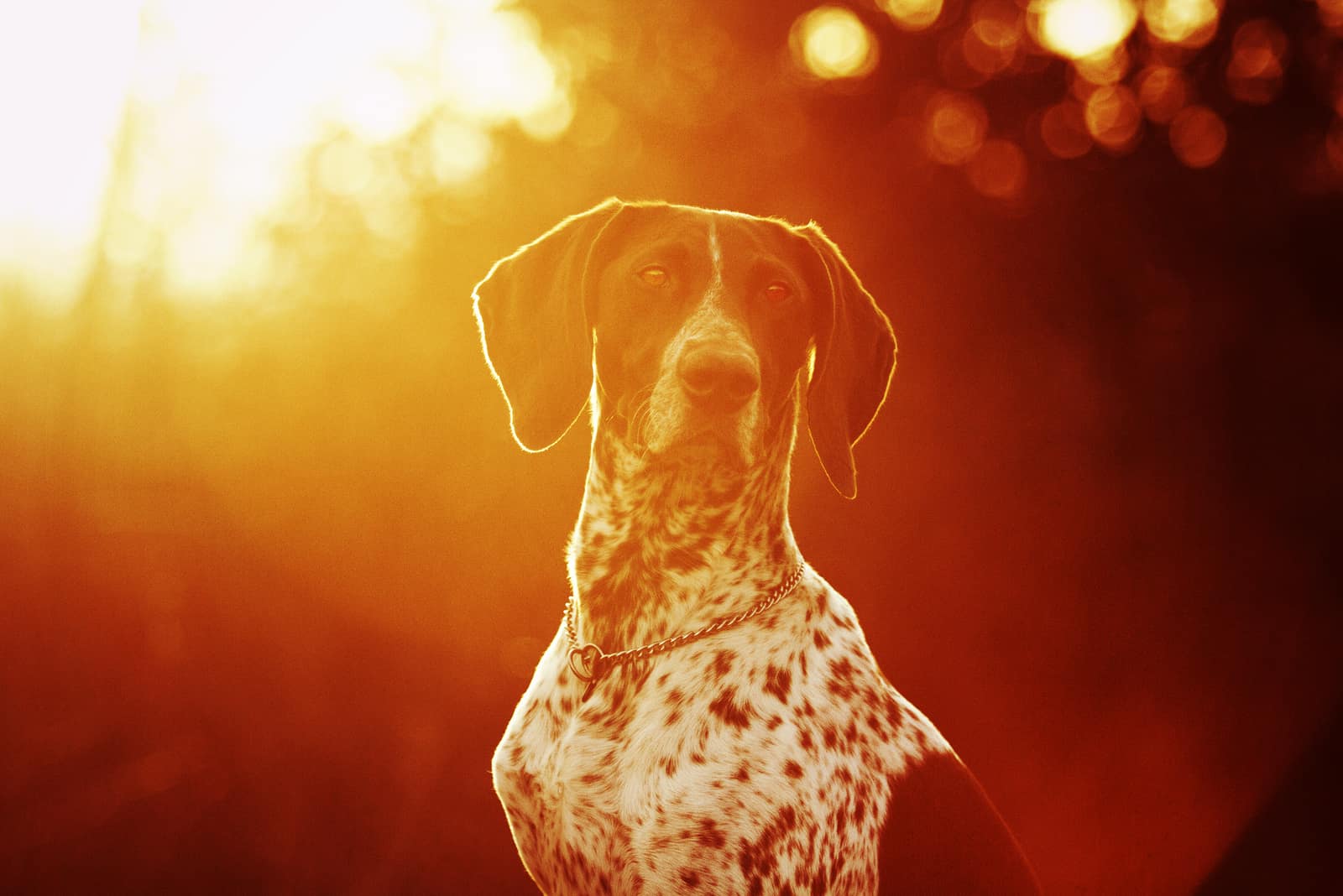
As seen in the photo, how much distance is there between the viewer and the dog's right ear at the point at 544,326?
3.21m

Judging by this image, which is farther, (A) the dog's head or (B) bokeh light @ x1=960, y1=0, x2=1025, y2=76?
(B) bokeh light @ x1=960, y1=0, x2=1025, y2=76

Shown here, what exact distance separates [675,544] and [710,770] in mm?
659

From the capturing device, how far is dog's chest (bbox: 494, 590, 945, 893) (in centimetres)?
272

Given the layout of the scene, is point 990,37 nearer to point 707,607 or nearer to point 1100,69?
point 1100,69

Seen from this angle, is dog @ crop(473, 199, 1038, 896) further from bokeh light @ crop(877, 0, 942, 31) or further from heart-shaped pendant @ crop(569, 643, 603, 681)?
Result: bokeh light @ crop(877, 0, 942, 31)

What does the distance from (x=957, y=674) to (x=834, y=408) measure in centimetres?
438

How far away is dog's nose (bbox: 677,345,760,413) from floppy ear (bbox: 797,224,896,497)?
0.49 m

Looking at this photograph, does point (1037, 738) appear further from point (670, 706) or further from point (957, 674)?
point (670, 706)

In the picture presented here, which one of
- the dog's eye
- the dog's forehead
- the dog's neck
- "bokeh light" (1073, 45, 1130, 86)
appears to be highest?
"bokeh light" (1073, 45, 1130, 86)

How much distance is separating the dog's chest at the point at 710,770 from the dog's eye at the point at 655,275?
38.9 inches

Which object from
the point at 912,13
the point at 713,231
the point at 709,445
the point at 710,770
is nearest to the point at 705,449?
the point at 709,445

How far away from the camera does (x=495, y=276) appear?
3.37 metres

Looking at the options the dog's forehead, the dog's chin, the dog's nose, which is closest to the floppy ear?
the dog's forehead

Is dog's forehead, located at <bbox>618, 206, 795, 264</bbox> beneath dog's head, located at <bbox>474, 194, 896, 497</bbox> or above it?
above
